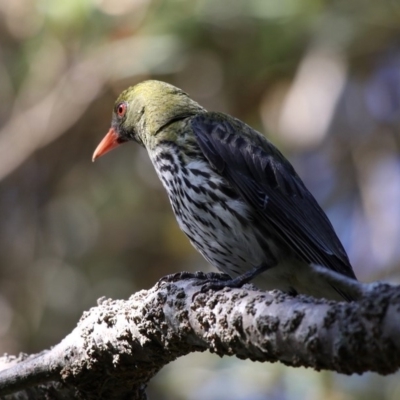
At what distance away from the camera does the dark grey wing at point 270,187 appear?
12.3 ft

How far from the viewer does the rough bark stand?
195cm

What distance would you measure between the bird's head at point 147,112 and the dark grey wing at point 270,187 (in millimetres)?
269

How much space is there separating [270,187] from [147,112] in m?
1.03

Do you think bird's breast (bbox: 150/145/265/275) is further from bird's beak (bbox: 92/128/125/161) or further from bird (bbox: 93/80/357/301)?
bird's beak (bbox: 92/128/125/161)

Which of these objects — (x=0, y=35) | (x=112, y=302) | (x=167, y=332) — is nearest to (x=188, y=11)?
(x=0, y=35)

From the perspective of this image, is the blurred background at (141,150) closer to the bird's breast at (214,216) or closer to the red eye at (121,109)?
the red eye at (121,109)

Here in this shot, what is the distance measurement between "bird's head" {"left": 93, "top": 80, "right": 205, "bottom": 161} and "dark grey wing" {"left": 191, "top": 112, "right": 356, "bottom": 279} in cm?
27

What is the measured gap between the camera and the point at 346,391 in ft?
16.5

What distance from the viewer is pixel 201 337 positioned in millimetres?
2574

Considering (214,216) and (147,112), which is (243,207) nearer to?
(214,216)

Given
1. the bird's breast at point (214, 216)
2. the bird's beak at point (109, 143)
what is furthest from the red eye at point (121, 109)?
the bird's breast at point (214, 216)

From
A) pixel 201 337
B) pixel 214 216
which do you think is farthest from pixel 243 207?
pixel 201 337

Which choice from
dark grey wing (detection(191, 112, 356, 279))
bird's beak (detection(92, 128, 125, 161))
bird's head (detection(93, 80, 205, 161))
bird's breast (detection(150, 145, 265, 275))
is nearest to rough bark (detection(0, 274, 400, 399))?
bird's breast (detection(150, 145, 265, 275))

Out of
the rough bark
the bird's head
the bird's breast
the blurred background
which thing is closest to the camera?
the rough bark
